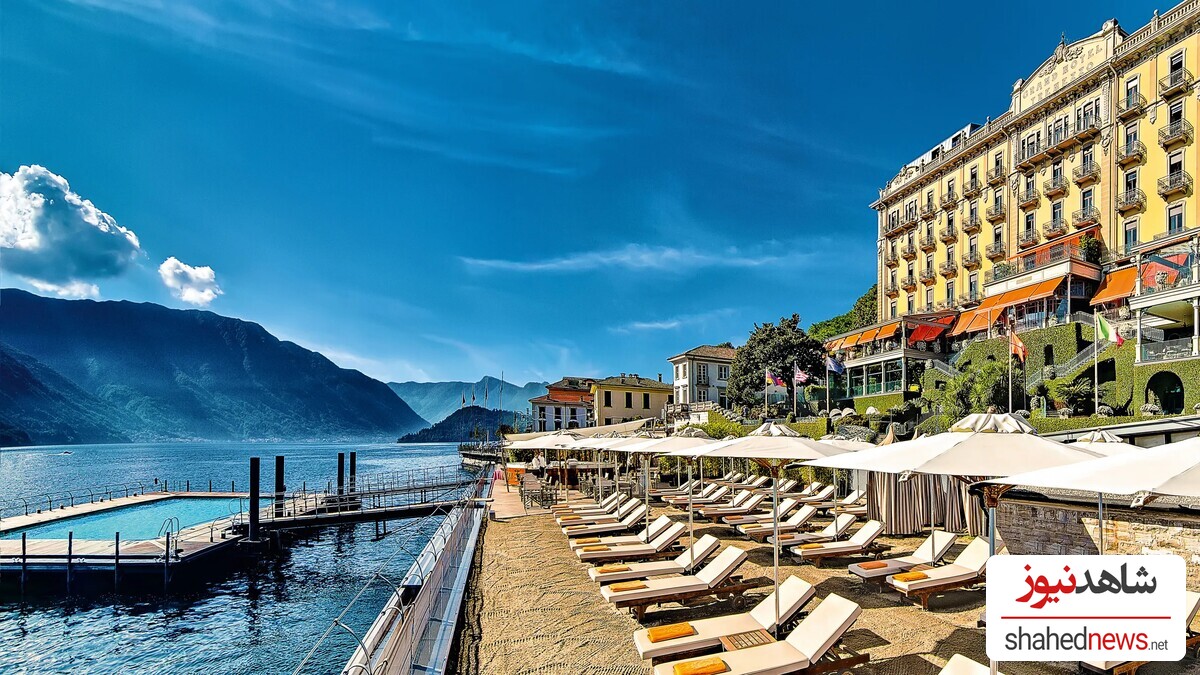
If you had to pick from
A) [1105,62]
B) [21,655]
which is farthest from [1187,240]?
[21,655]

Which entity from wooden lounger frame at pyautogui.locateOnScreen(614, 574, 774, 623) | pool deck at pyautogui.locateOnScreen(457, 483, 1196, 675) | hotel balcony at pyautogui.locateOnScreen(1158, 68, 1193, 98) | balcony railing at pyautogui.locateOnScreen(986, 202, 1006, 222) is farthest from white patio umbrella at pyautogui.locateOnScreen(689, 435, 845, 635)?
balcony railing at pyautogui.locateOnScreen(986, 202, 1006, 222)

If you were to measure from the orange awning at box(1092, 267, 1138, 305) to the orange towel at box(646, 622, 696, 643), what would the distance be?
30173 mm

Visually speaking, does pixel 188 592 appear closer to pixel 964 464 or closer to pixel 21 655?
pixel 21 655

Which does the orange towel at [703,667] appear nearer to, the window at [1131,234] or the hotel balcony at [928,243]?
the window at [1131,234]

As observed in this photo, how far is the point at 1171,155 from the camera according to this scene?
28.2 m

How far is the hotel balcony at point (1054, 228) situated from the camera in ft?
107

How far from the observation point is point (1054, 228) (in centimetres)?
3300

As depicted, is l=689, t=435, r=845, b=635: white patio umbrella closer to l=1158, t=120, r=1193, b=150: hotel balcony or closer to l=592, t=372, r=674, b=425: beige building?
l=1158, t=120, r=1193, b=150: hotel balcony

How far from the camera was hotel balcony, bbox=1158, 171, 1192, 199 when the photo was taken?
27.1 meters

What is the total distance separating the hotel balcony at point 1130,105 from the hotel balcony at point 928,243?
12.0 m

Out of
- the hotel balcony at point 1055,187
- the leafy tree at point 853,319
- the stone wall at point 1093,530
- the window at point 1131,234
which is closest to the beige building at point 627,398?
the leafy tree at point 853,319

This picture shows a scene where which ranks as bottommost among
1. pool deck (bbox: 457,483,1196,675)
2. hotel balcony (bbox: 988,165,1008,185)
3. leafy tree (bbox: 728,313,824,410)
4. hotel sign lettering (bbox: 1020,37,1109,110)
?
pool deck (bbox: 457,483,1196,675)

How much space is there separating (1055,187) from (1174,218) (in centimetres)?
597

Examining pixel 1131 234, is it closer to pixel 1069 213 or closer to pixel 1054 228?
pixel 1069 213
